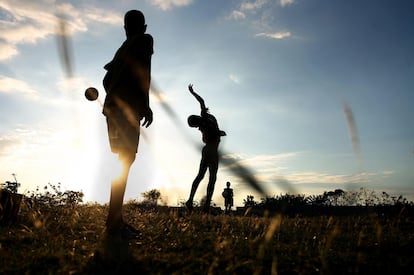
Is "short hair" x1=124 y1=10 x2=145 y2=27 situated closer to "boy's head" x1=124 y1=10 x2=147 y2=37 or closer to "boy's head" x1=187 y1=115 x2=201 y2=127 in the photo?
"boy's head" x1=124 y1=10 x2=147 y2=37

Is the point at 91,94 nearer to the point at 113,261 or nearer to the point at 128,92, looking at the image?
the point at 128,92

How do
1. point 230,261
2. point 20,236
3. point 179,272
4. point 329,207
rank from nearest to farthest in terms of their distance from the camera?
point 179,272
point 230,261
point 20,236
point 329,207

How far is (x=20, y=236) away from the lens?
4.01 meters

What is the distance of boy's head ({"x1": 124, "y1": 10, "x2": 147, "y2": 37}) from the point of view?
15.7 feet

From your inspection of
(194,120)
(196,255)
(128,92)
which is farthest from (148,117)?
(194,120)

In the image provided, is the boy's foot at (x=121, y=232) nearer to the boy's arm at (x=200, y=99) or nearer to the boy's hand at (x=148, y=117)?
the boy's hand at (x=148, y=117)

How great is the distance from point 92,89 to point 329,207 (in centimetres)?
1143

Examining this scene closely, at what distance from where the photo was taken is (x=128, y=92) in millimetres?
4543

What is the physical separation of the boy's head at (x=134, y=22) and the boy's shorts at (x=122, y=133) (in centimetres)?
116

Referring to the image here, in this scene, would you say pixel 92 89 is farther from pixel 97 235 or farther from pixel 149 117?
pixel 97 235

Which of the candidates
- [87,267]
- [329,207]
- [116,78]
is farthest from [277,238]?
[329,207]

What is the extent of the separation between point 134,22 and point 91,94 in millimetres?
1136

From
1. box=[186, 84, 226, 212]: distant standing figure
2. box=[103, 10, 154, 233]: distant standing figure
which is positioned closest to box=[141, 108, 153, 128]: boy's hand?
box=[103, 10, 154, 233]: distant standing figure

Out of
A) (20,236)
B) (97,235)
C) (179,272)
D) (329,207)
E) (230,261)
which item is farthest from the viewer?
(329,207)
